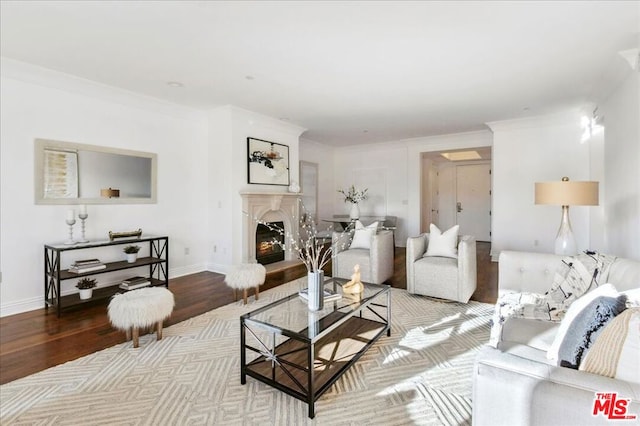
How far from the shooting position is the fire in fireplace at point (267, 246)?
5.26 metres

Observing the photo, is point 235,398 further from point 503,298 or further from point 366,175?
point 366,175

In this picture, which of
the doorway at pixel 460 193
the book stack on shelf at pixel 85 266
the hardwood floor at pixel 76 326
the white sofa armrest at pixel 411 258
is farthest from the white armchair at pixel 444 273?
the doorway at pixel 460 193

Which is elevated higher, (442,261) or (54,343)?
(442,261)

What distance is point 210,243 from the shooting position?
5.05 metres

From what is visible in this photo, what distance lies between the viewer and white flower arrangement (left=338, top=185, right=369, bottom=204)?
24.8ft

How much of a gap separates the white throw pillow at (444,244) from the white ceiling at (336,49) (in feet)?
5.89

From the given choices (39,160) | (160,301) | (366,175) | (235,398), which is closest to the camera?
(235,398)

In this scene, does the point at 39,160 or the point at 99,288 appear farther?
the point at 99,288

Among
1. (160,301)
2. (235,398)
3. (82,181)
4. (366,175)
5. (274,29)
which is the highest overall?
(274,29)

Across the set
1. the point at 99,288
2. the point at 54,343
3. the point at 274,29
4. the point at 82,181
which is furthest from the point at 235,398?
the point at 82,181

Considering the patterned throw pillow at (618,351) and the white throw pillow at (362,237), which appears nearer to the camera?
the patterned throw pillow at (618,351)

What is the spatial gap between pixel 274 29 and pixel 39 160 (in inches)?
114

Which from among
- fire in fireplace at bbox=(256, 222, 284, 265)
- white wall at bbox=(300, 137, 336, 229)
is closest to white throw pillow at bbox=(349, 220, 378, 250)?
fire in fireplace at bbox=(256, 222, 284, 265)

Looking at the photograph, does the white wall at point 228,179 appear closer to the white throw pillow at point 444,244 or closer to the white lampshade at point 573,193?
the white throw pillow at point 444,244
